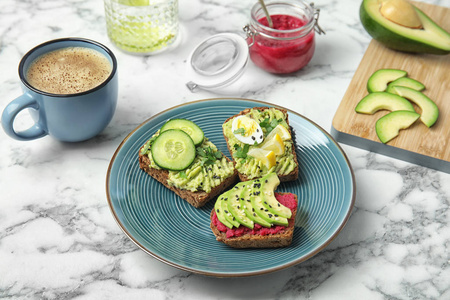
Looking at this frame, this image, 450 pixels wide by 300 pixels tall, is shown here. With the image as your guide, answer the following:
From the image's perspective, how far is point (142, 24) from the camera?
A: 112 inches

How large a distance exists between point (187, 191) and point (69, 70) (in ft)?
2.59

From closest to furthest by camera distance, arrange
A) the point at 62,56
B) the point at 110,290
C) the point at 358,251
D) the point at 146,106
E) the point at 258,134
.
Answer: the point at 110,290, the point at 358,251, the point at 258,134, the point at 62,56, the point at 146,106

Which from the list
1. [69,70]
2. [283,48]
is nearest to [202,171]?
[69,70]

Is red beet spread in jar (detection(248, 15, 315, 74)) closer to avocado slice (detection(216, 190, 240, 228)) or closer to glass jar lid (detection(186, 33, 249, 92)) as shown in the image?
glass jar lid (detection(186, 33, 249, 92))

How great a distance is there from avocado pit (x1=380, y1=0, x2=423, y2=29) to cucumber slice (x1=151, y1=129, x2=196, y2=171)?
1414 mm

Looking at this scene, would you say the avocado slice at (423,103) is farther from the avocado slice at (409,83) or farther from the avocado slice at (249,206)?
the avocado slice at (249,206)

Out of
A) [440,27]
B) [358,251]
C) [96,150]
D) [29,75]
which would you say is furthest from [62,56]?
[440,27]

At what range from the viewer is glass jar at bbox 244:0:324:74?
8.99ft

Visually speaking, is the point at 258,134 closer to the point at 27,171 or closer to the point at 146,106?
the point at 146,106

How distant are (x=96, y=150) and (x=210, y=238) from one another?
2.53 feet

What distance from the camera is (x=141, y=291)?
1971 mm

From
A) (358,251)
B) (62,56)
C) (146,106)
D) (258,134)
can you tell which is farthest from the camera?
(146,106)

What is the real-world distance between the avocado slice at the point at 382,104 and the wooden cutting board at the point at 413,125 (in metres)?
0.03

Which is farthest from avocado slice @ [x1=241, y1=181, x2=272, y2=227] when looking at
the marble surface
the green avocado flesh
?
the marble surface
